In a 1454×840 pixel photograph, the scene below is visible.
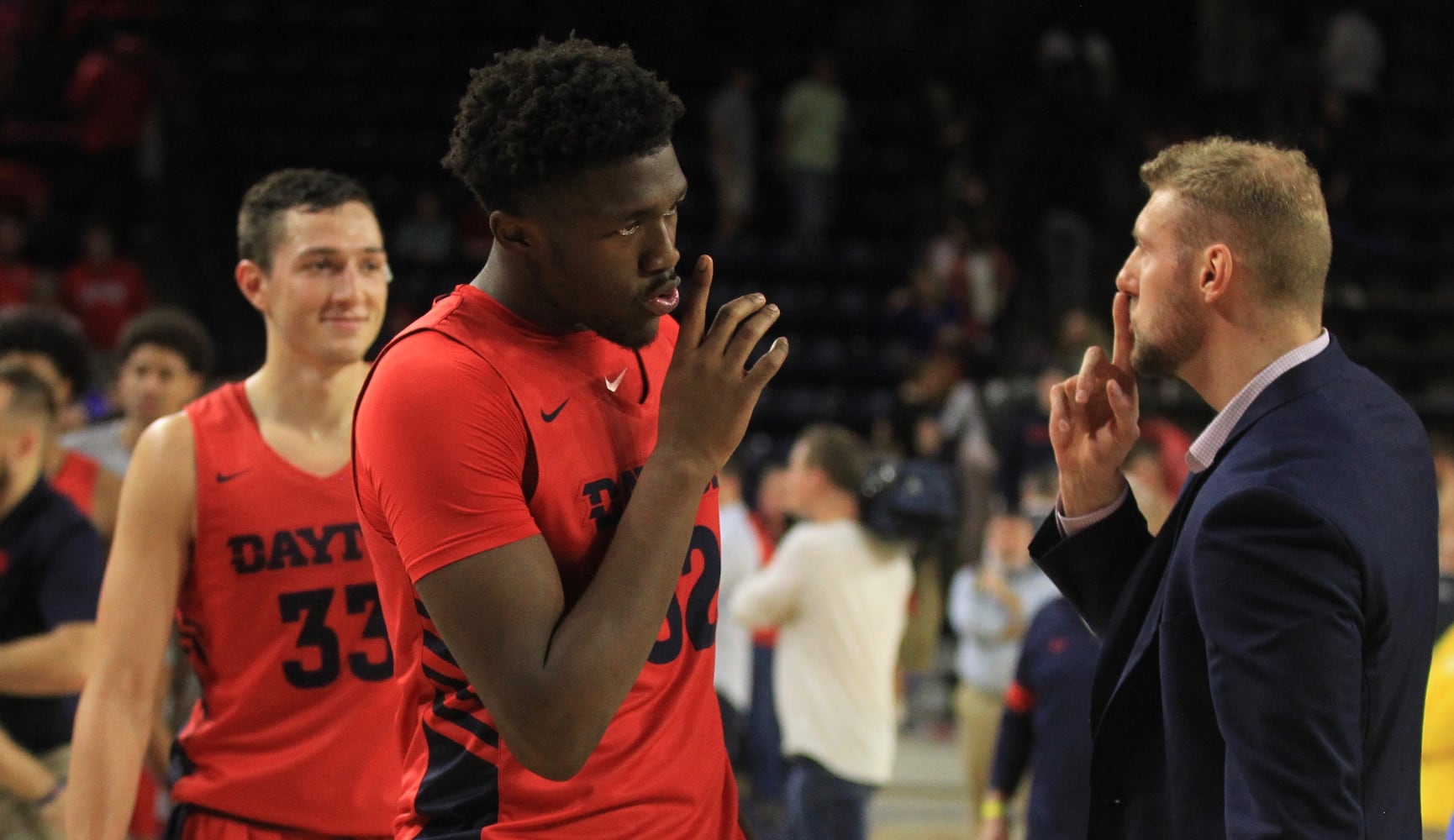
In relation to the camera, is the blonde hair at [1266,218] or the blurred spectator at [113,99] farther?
the blurred spectator at [113,99]

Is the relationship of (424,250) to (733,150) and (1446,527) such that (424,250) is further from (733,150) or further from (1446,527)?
(1446,527)

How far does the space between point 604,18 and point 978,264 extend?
497 centimetres

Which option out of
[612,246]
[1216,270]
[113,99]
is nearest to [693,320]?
[612,246]

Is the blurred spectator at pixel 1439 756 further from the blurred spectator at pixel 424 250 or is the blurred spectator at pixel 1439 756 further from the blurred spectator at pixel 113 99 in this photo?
the blurred spectator at pixel 113 99

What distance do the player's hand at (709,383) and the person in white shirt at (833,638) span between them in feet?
12.4

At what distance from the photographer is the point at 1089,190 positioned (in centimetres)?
1297

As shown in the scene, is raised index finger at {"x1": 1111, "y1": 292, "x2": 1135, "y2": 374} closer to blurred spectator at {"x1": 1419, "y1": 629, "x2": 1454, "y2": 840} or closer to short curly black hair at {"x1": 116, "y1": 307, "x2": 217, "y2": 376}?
blurred spectator at {"x1": 1419, "y1": 629, "x2": 1454, "y2": 840}

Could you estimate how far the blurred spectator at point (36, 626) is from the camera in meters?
3.82

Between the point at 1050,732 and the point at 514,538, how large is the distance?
129 inches

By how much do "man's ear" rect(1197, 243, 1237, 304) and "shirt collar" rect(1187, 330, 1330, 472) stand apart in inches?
5.2

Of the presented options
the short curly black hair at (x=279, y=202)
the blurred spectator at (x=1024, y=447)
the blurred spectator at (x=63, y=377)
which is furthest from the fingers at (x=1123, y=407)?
the blurred spectator at (x=1024, y=447)

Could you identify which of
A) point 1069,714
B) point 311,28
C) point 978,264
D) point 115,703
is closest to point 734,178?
point 978,264

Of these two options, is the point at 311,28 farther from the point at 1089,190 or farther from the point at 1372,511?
the point at 1372,511

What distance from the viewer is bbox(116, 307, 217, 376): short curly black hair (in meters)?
5.02
